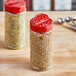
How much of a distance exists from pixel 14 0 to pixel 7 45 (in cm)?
22

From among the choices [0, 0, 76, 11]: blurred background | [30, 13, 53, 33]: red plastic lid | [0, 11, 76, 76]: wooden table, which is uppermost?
[30, 13, 53, 33]: red plastic lid

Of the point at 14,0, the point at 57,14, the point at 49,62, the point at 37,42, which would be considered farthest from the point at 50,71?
the point at 57,14

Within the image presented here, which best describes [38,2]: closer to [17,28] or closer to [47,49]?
[17,28]

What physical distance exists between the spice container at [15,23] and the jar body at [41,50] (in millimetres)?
169

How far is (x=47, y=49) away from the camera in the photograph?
114 centimetres

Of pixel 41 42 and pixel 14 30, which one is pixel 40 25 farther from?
pixel 14 30

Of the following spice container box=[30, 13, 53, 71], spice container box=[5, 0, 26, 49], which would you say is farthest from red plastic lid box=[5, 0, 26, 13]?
spice container box=[30, 13, 53, 71]

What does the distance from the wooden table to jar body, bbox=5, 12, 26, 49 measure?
0.03m

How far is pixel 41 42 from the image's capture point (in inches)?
43.9

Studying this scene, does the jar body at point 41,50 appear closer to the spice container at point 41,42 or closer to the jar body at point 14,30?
the spice container at point 41,42

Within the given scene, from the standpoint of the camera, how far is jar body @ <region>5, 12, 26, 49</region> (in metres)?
1.27

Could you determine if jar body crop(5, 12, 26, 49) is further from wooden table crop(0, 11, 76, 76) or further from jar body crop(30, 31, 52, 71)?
jar body crop(30, 31, 52, 71)

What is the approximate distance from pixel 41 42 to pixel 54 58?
18 centimetres

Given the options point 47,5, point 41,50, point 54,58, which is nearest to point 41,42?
point 41,50
